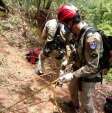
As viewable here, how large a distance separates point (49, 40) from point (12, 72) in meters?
1.22

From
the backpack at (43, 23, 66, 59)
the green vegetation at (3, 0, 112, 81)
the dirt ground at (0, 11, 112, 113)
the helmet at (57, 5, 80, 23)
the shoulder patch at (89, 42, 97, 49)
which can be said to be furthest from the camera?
the green vegetation at (3, 0, 112, 81)

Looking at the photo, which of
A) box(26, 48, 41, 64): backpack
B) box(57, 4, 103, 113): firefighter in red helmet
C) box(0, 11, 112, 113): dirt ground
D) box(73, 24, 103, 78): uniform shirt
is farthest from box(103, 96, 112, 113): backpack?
box(26, 48, 41, 64): backpack

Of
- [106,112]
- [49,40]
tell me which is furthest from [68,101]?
[49,40]

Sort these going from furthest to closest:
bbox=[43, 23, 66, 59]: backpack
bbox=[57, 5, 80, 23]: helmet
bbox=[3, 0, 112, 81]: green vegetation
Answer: bbox=[3, 0, 112, 81]: green vegetation < bbox=[43, 23, 66, 59]: backpack < bbox=[57, 5, 80, 23]: helmet

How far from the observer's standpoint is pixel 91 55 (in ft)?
18.1

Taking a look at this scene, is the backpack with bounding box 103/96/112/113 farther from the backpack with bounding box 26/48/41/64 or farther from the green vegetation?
the green vegetation

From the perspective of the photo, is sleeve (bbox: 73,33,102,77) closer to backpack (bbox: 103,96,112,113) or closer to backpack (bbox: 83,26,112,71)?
backpack (bbox: 83,26,112,71)

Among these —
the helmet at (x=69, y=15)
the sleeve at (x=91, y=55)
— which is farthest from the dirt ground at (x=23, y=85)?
the helmet at (x=69, y=15)

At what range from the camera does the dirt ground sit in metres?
6.77

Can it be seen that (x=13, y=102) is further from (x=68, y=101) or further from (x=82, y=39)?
(x=82, y=39)

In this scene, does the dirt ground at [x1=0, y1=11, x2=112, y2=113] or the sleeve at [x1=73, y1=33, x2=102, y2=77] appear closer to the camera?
the sleeve at [x1=73, y1=33, x2=102, y2=77]

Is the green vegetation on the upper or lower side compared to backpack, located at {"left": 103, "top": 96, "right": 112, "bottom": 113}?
upper

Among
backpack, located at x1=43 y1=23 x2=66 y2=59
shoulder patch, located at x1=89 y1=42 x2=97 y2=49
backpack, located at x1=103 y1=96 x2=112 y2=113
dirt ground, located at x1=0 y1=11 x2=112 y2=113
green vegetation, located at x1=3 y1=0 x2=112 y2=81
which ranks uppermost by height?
green vegetation, located at x1=3 y1=0 x2=112 y2=81

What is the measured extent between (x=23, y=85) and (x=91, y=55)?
251cm
